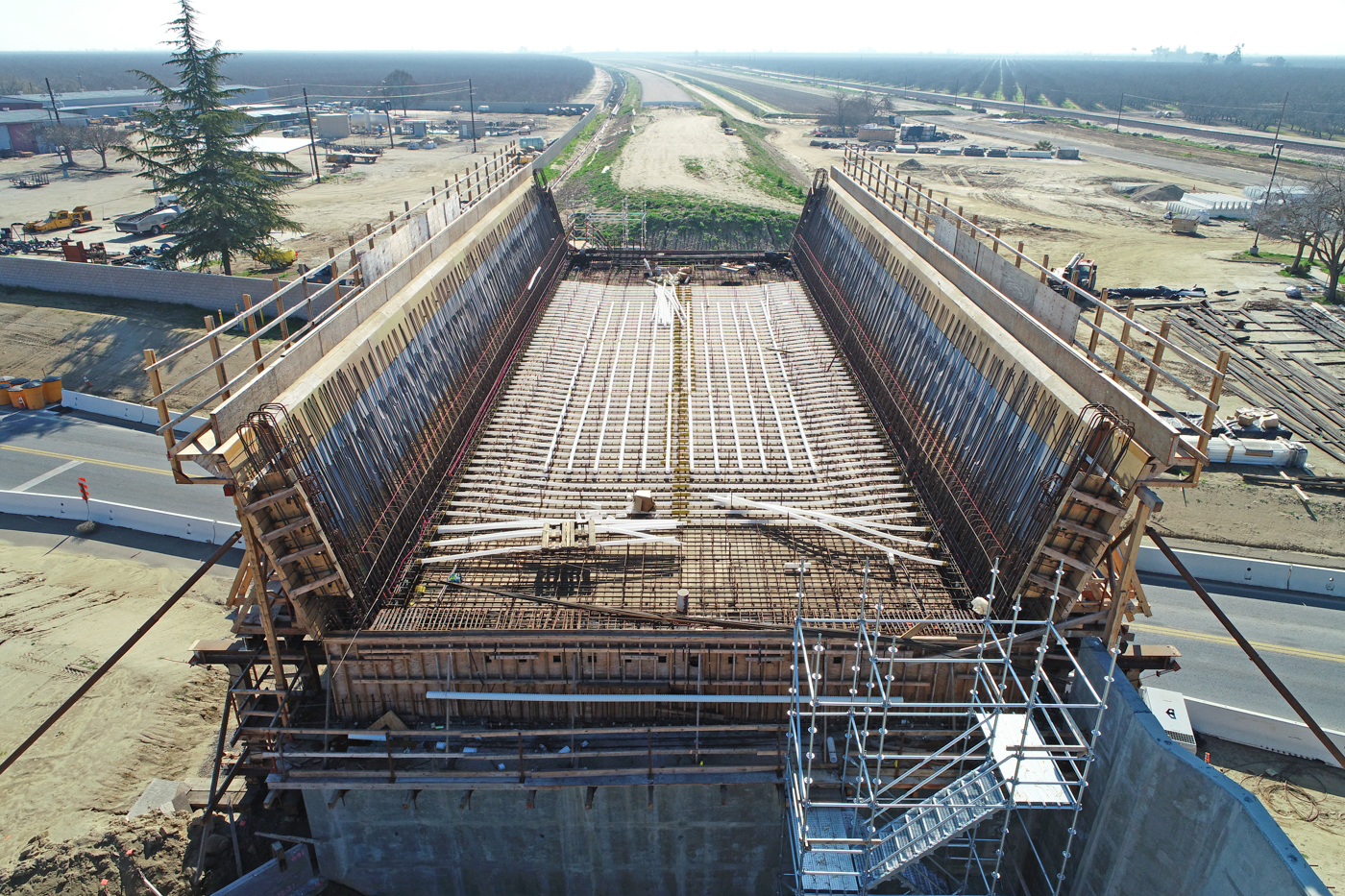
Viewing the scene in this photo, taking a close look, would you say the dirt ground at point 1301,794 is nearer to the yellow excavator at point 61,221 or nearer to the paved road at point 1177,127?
the yellow excavator at point 61,221

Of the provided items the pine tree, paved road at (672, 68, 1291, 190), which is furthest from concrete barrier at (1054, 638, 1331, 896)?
paved road at (672, 68, 1291, 190)

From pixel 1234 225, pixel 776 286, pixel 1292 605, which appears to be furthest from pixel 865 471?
pixel 1234 225

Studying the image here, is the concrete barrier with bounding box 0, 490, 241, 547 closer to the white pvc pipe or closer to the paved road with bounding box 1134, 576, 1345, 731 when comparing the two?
the white pvc pipe

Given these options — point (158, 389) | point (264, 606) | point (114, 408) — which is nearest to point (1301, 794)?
point (264, 606)

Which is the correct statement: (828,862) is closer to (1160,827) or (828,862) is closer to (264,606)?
(1160,827)

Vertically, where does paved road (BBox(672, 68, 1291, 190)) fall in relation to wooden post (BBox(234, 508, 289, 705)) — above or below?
above

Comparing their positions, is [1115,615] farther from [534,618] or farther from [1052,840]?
[534,618]
